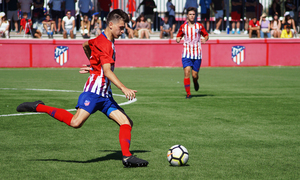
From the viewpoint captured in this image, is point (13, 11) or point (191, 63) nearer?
point (191, 63)

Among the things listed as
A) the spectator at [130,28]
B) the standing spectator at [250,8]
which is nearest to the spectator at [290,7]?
the standing spectator at [250,8]

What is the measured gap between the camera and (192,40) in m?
10.7

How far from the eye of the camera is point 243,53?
22094 mm

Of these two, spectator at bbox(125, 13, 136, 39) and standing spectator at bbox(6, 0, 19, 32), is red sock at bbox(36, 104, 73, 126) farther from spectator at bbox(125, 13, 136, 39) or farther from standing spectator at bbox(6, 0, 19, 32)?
standing spectator at bbox(6, 0, 19, 32)

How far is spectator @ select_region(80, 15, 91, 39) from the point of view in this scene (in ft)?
74.0

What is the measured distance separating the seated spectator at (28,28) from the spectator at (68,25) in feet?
4.46

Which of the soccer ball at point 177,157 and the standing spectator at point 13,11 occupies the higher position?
the standing spectator at point 13,11

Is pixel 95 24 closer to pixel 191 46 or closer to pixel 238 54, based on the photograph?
pixel 238 54

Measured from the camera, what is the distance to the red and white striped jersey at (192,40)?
34.7 ft

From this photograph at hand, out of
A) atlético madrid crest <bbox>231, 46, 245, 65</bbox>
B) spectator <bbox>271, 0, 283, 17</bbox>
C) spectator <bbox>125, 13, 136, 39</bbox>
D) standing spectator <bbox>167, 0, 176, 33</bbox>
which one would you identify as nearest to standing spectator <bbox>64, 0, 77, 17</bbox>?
spectator <bbox>125, 13, 136, 39</bbox>

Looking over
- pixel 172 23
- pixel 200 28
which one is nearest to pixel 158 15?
pixel 172 23

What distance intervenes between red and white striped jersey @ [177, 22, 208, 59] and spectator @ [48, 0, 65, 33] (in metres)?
14.3

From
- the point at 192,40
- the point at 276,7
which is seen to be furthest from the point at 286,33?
the point at 192,40

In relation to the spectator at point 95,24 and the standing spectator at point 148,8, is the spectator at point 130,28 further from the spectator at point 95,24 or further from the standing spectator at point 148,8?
the spectator at point 95,24
